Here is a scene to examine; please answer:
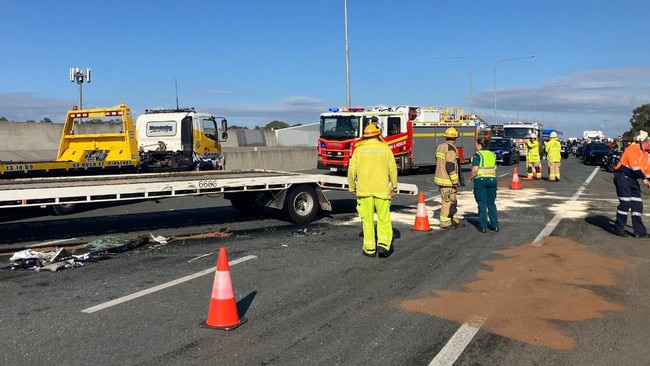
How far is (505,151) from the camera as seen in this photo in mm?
34688

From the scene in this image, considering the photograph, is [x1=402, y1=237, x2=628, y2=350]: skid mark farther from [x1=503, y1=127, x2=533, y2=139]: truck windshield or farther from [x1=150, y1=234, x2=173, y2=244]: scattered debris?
[x1=503, y1=127, x2=533, y2=139]: truck windshield

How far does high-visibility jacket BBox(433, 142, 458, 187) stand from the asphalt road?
0.87 metres

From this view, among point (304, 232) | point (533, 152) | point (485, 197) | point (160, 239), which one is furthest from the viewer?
point (533, 152)

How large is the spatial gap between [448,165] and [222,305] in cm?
601

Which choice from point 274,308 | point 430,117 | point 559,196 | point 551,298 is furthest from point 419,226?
point 430,117

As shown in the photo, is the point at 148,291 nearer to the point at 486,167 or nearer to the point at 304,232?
the point at 304,232

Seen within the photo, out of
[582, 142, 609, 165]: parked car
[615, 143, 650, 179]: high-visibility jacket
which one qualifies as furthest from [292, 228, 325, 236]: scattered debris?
[582, 142, 609, 165]: parked car

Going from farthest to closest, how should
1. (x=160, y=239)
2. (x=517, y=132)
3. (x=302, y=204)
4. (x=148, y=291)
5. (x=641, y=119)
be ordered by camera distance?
(x=641, y=119)
(x=517, y=132)
(x=302, y=204)
(x=160, y=239)
(x=148, y=291)

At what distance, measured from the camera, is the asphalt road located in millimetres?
4379

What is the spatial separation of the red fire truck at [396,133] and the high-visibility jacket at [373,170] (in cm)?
1438

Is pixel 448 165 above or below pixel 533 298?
above

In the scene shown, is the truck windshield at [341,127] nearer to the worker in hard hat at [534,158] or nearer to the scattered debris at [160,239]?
the worker in hard hat at [534,158]

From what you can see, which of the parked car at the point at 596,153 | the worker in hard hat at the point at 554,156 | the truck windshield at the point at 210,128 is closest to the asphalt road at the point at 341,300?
the truck windshield at the point at 210,128

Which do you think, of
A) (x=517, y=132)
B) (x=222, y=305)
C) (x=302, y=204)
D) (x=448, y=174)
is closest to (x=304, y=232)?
(x=302, y=204)
